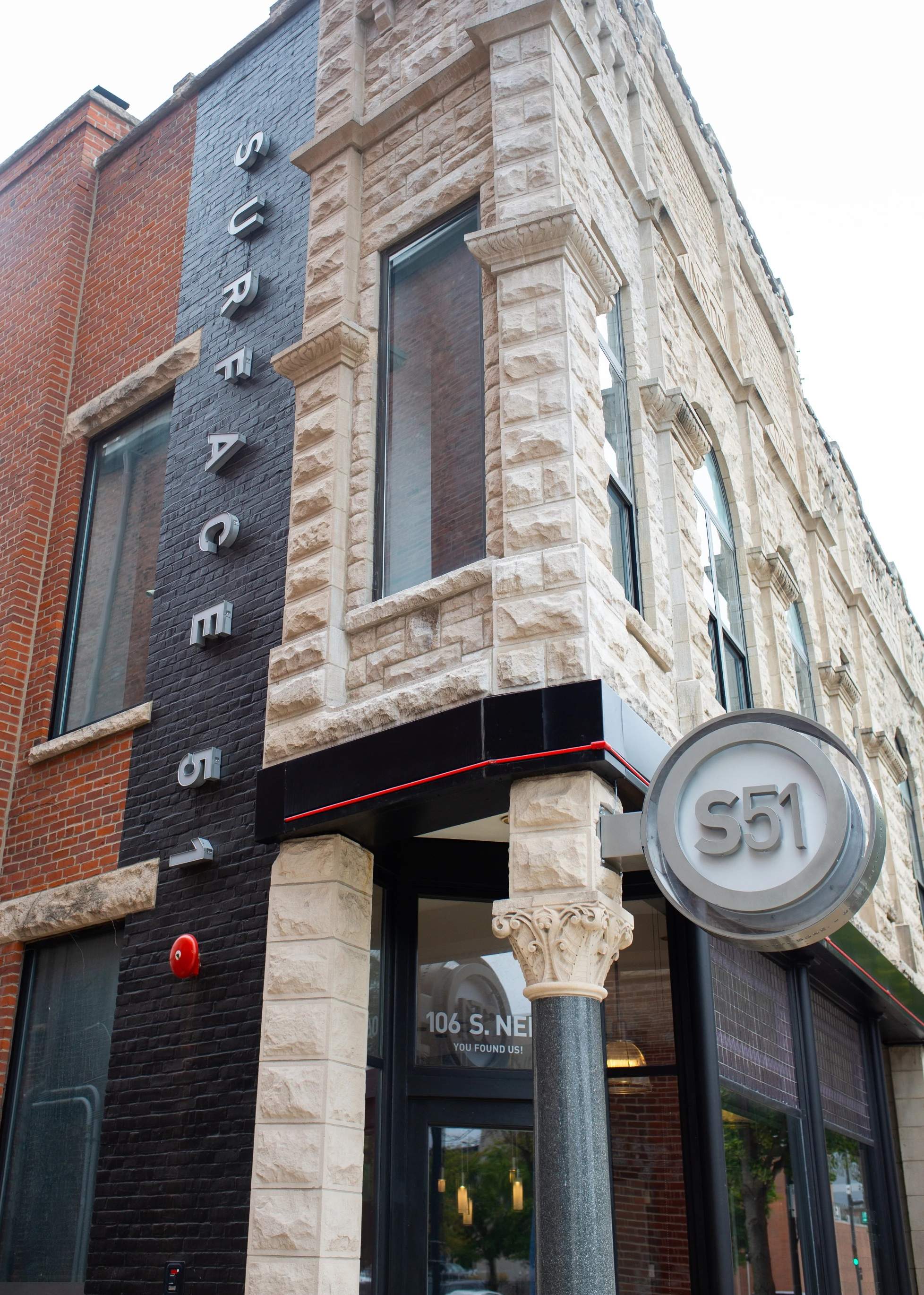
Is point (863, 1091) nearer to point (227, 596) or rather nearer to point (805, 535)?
point (805, 535)

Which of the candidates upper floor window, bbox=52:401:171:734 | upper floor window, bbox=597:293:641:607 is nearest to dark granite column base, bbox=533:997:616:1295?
upper floor window, bbox=597:293:641:607

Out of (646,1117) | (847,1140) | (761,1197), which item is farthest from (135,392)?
(847,1140)

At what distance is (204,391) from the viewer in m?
9.87

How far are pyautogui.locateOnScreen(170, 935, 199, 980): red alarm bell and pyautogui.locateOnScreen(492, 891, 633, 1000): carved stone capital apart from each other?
248 cm

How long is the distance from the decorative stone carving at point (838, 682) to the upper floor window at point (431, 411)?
7.31 m

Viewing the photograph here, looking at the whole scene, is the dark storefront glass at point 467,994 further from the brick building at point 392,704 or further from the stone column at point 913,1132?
the stone column at point 913,1132

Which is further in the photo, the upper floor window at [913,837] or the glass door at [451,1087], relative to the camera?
the upper floor window at [913,837]

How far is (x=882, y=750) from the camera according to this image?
1555 cm

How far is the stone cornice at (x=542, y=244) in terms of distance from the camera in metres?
7.39

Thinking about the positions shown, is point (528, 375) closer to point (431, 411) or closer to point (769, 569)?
point (431, 411)

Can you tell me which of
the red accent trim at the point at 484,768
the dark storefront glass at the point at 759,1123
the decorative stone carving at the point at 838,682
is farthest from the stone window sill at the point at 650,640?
the decorative stone carving at the point at 838,682

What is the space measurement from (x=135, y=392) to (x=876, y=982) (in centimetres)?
948

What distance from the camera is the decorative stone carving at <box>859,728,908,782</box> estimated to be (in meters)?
15.3

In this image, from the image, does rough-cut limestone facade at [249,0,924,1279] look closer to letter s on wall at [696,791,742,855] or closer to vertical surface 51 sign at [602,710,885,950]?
vertical surface 51 sign at [602,710,885,950]
